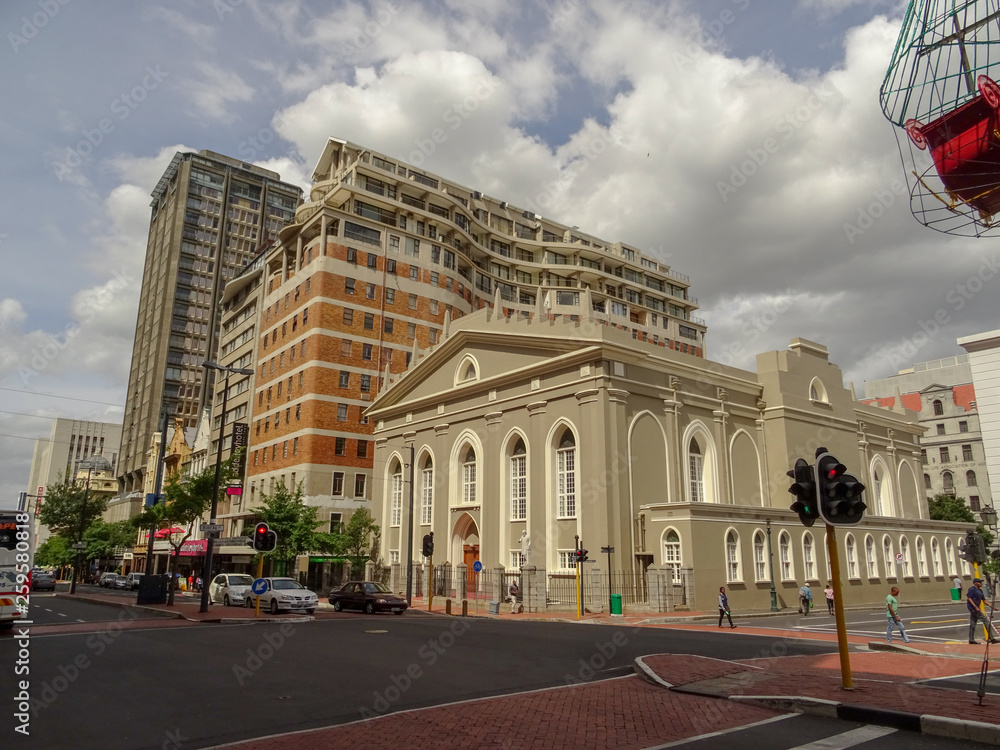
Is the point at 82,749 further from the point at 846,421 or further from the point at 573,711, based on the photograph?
the point at 846,421

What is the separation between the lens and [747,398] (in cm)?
4209

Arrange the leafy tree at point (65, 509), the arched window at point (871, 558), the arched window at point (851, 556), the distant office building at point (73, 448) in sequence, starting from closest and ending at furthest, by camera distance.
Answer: the arched window at point (851, 556) → the arched window at point (871, 558) → the leafy tree at point (65, 509) → the distant office building at point (73, 448)

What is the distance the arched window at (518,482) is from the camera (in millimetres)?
37688

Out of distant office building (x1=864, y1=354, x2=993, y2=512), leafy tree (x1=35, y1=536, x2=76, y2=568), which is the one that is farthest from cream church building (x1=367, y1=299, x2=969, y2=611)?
leafy tree (x1=35, y1=536, x2=76, y2=568)

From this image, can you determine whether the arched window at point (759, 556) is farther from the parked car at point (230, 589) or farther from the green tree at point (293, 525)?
the green tree at point (293, 525)

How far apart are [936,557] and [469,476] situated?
31212mm

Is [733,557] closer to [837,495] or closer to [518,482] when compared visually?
[518,482]

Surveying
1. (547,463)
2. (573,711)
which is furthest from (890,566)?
(573,711)

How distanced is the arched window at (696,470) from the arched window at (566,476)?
7149 millimetres

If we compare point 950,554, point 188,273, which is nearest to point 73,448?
point 188,273

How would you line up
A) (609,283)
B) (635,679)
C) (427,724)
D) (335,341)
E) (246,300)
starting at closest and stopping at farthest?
1. (427,724)
2. (635,679)
3. (335,341)
4. (246,300)
5. (609,283)

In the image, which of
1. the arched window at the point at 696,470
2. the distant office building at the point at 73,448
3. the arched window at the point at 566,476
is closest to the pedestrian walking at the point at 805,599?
the arched window at the point at 696,470

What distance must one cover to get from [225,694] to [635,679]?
6.81 m

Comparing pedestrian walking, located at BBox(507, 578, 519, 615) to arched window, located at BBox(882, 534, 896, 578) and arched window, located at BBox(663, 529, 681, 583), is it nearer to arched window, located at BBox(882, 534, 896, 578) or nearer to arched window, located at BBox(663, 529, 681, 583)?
arched window, located at BBox(663, 529, 681, 583)
